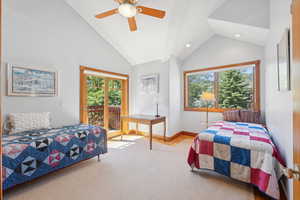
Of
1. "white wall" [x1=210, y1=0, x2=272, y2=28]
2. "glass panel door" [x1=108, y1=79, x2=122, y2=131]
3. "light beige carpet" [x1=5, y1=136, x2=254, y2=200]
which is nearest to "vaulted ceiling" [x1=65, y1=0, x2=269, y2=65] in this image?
"white wall" [x1=210, y1=0, x2=272, y2=28]

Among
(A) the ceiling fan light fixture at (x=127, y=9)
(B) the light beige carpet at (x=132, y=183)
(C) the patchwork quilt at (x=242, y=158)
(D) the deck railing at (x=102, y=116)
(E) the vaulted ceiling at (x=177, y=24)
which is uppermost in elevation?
(E) the vaulted ceiling at (x=177, y=24)

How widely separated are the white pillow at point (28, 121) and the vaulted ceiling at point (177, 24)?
2441 millimetres

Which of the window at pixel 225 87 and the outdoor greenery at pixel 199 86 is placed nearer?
the window at pixel 225 87

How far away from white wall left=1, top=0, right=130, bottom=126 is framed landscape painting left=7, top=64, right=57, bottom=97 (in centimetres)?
10

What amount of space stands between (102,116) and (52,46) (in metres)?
2.02

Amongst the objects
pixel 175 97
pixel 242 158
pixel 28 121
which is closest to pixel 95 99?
pixel 28 121

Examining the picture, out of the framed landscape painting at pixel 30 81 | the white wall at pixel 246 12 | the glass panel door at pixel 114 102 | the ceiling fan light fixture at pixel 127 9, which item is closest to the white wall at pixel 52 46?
the framed landscape painting at pixel 30 81

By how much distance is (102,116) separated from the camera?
156 inches

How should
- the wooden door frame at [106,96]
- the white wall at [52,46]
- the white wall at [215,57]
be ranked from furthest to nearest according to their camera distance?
the white wall at [215,57]
the wooden door frame at [106,96]
the white wall at [52,46]

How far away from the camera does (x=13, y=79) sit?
2338 mm

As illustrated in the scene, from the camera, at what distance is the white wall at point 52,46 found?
2.35 metres

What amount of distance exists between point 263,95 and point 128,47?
367 cm

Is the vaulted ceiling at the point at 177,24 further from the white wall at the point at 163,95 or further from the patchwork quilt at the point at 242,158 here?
the patchwork quilt at the point at 242,158

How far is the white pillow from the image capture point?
7.32ft
